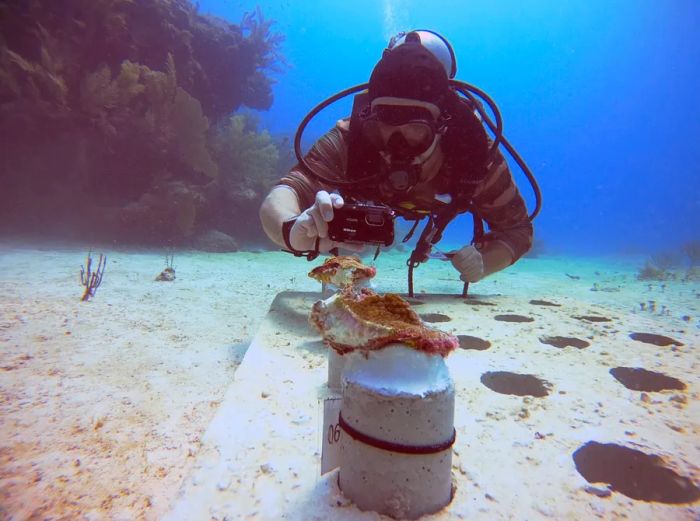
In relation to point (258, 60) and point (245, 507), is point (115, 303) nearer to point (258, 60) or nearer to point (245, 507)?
point (245, 507)

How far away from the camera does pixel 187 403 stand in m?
1.89

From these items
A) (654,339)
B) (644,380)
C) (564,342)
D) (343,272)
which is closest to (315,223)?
(343,272)

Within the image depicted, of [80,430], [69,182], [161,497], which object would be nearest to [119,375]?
[80,430]

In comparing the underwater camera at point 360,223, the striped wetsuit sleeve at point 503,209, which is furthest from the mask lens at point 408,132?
the underwater camera at point 360,223

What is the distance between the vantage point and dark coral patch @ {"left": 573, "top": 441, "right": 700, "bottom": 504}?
117 cm

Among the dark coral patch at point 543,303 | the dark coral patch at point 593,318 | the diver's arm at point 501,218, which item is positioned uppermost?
the diver's arm at point 501,218

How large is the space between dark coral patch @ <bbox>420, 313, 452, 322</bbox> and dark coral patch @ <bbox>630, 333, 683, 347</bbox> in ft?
4.66

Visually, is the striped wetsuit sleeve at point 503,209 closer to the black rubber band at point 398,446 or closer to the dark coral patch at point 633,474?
the dark coral patch at point 633,474

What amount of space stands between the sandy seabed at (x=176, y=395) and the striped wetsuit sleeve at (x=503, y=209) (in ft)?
2.33

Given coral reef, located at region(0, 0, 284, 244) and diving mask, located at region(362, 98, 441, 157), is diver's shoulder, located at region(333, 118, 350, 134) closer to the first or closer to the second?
diving mask, located at region(362, 98, 441, 157)

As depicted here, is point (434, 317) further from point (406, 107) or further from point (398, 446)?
point (398, 446)

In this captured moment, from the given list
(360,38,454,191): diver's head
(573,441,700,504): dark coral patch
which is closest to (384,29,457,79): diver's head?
(360,38,454,191): diver's head

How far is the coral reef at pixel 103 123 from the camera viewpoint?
7.14m

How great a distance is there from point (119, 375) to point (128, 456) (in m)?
0.79
